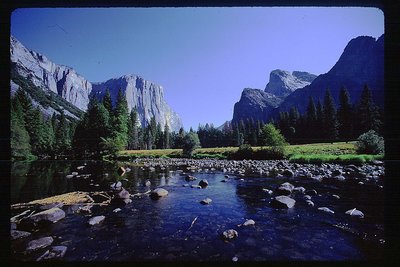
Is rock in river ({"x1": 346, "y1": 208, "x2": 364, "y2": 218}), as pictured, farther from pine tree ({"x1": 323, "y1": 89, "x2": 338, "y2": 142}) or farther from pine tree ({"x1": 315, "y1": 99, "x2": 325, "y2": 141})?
pine tree ({"x1": 315, "y1": 99, "x2": 325, "y2": 141})

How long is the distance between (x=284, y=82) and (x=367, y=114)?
160045 millimetres

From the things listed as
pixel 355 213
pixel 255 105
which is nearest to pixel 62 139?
pixel 355 213

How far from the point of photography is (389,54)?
7.73ft

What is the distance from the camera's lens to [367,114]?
33.2 m

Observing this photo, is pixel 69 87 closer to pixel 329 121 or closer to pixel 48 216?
pixel 329 121

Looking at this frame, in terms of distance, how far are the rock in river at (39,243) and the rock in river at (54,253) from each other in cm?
24

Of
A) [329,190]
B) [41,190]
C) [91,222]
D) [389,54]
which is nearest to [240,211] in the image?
[91,222]

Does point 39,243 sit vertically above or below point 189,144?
below

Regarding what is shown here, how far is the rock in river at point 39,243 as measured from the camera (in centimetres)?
445

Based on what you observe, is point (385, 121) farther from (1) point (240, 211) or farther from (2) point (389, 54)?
(1) point (240, 211)

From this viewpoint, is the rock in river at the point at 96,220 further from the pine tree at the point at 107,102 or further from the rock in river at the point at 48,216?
the pine tree at the point at 107,102

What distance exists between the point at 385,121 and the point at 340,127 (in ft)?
134

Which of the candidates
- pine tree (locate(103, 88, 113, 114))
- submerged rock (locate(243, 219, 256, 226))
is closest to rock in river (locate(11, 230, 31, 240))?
submerged rock (locate(243, 219, 256, 226))

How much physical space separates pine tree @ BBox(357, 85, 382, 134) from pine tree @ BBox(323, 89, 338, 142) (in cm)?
391
